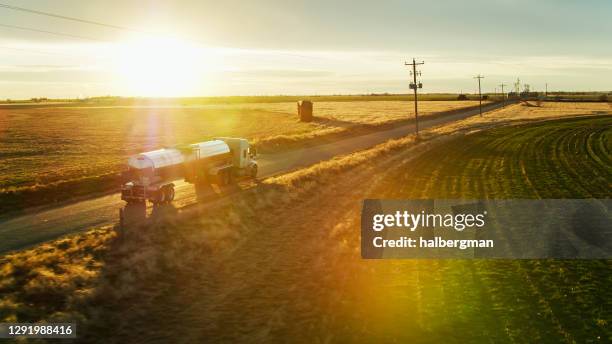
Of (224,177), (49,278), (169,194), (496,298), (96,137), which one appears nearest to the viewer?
(496,298)

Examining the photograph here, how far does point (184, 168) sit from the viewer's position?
109 ft

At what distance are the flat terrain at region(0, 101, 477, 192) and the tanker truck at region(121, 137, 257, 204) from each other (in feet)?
29.7

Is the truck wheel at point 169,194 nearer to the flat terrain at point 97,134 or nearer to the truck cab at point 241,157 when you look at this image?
the truck cab at point 241,157

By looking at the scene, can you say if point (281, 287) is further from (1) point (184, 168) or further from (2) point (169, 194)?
(1) point (184, 168)

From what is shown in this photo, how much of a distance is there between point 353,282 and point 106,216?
15672mm

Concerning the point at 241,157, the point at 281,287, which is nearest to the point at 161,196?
the point at 241,157

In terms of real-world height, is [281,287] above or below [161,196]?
below

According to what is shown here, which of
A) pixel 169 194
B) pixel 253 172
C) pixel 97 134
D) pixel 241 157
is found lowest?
pixel 169 194

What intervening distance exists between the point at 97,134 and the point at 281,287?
66.6 meters

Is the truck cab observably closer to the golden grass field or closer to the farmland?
the golden grass field

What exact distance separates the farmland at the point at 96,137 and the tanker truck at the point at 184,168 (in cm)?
642

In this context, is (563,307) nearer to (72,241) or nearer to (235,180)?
(72,241)

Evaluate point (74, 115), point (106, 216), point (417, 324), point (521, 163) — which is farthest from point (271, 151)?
point (74, 115)

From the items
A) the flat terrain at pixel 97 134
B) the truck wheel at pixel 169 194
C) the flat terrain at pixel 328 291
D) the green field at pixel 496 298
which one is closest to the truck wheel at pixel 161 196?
the truck wheel at pixel 169 194
